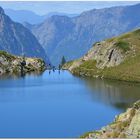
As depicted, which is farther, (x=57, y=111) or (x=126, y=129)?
(x=57, y=111)

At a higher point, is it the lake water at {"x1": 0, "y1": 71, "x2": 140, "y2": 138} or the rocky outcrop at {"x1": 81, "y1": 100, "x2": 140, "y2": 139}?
the rocky outcrop at {"x1": 81, "y1": 100, "x2": 140, "y2": 139}

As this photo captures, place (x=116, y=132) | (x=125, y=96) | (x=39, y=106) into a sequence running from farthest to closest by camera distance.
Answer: (x=125, y=96) → (x=39, y=106) → (x=116, y=132)

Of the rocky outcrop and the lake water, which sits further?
the lake water

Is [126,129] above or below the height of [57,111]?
above

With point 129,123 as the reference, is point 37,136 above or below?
below

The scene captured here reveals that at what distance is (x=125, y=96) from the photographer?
7111 inches

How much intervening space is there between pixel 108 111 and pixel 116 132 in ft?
208

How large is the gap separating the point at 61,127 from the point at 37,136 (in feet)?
39.4

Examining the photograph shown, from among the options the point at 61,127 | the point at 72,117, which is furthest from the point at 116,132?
the point at 72,117

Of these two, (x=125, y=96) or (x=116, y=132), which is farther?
(x=125, y=96)

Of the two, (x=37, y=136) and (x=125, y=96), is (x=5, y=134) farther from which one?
(x=125, y=96)

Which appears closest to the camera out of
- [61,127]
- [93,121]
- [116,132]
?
[116,132]

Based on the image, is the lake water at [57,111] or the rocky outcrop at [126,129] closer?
the rocky outcrop at [126,129]

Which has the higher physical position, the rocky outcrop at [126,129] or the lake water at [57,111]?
the rocky outcrop at [126,129]
